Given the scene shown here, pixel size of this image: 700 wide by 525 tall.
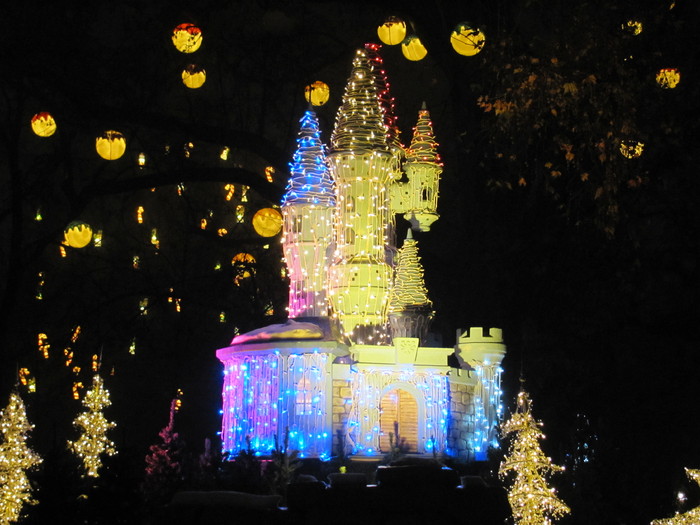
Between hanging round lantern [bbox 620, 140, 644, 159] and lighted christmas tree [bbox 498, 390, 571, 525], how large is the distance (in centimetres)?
450

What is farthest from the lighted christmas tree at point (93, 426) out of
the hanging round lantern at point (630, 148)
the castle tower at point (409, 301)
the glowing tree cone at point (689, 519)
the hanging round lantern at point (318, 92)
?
the hanging round lantern at point (630, 148)

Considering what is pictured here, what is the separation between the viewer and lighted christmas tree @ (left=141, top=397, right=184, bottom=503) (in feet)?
52.8

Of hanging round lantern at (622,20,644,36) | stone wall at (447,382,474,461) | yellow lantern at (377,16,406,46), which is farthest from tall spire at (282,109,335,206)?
hanging round lantern at (622,20,644,36)

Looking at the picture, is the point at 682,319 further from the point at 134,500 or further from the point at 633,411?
the point at 134,500

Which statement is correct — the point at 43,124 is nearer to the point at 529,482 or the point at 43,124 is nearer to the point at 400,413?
the point at 400,413

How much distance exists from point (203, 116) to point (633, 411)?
15.2 metres

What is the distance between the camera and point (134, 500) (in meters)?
9.20

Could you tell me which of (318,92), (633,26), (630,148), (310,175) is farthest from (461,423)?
(318,92)

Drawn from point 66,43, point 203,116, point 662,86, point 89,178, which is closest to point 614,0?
point 662,86

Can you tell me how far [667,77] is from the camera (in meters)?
16.2

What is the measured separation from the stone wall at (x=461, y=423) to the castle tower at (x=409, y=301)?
1294 mm

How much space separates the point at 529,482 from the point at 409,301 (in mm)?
5410

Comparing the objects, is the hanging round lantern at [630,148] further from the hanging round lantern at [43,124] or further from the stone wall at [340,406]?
the hanging round lantern at [43,124]

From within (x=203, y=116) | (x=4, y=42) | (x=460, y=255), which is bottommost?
(x=460, y=255)
